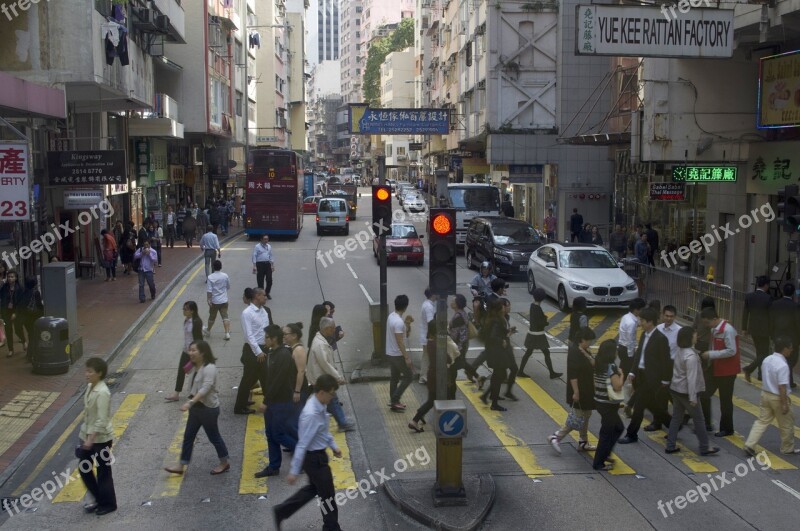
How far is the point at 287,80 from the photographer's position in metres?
88.4

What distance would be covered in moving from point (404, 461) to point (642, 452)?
2977mm

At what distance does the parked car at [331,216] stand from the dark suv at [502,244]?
1425 cm

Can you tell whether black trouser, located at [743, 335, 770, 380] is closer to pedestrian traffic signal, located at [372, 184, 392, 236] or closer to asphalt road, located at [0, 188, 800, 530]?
asphalt road, located at [0, 188, 800, 530]

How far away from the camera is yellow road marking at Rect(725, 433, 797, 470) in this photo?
10141mm

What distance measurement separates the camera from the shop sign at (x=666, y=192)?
2523 centimetres

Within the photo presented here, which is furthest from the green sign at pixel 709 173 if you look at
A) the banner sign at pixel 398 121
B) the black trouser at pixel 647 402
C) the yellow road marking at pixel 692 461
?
the yellow road marking at pixel 692 461

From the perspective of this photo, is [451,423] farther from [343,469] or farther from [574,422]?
[574,422]

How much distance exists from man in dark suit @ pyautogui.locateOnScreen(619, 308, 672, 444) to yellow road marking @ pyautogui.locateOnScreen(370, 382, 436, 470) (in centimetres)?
252

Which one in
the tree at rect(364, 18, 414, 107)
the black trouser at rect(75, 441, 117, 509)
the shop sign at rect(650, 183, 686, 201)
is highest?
the tree at rect(364, 18, 414, 107)

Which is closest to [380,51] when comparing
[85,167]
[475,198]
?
[475,198]

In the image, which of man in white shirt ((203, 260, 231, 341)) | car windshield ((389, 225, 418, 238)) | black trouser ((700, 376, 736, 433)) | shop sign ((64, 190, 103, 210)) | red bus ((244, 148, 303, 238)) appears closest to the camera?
black trouser ((700, 376, 736, 433))

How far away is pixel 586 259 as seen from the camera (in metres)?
22.0

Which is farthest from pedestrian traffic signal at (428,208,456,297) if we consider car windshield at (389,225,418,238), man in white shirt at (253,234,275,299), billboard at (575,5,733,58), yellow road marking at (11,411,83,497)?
car windshield at (389,225,418,238)

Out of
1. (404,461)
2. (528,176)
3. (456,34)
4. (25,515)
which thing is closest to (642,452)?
(404,461)
